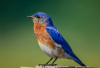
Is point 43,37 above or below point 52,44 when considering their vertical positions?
above

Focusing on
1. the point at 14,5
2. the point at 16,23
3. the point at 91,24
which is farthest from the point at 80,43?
the point at 14,5

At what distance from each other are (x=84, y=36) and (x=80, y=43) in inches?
22.0

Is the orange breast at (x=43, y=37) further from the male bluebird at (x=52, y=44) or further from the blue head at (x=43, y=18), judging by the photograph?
the blue head at (x=43, y=18)

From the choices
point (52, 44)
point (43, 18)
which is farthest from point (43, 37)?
point (43, 18)

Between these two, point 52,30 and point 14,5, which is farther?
point 14,5

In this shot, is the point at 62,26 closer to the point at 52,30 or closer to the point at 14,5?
the point at 14,5

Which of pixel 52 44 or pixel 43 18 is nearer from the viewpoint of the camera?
pixel 52 44

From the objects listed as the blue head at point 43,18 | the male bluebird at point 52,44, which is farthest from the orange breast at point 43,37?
the blue head at point 43,18

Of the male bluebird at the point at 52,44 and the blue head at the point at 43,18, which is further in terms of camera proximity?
the blue head at the point at 43,18

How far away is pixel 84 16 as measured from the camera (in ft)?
40.2

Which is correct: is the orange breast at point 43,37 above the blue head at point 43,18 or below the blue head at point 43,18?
below

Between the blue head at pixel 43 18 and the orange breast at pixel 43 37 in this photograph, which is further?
the blue head at pixel 43 18

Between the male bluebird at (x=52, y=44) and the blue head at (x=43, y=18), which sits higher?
the blue head at (x=43, y=18)

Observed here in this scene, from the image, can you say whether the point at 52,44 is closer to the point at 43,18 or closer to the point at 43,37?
the point at 43,37
